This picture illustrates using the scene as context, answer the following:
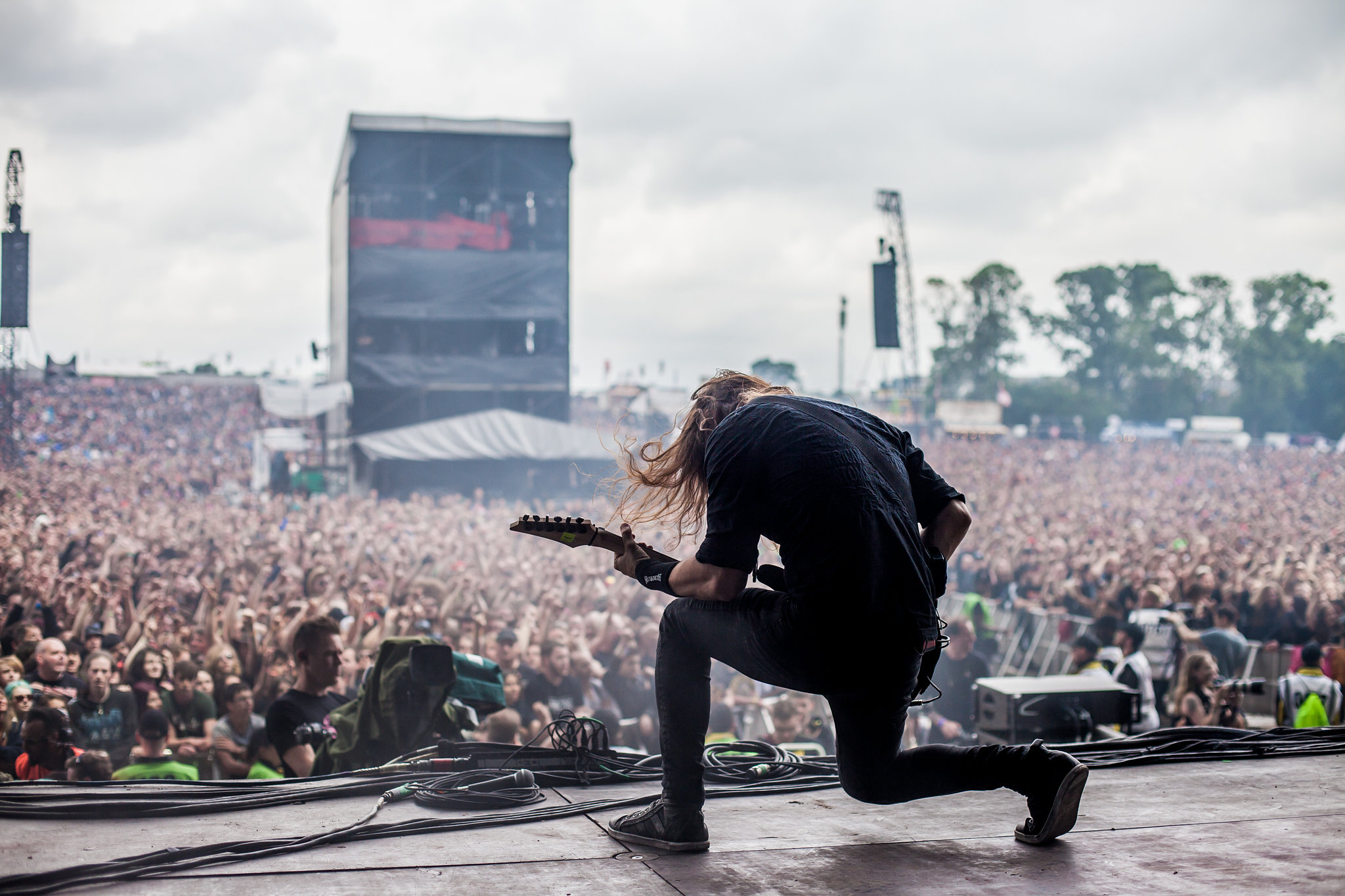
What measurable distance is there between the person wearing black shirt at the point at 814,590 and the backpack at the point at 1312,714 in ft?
13.1

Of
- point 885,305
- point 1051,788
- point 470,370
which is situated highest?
point 885,305

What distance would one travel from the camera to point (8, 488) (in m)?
13.3

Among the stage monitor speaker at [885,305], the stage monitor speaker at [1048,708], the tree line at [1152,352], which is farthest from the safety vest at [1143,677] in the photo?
the tree line at [1152,352]

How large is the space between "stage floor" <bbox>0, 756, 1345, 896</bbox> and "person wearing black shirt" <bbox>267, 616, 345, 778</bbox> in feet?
3.30

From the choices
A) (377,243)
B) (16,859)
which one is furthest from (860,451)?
(377,243)

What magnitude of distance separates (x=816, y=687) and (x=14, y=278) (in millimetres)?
11654

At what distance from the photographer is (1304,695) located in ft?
18.6

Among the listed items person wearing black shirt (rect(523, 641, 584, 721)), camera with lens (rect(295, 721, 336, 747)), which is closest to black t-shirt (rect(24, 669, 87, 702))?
camera with lens (rect(295, 721, 336, 747))

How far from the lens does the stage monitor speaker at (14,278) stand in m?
10.8

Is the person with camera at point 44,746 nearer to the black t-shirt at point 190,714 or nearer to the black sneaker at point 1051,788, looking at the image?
the black t-shirt at point 190,714

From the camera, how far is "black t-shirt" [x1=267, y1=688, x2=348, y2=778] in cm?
367

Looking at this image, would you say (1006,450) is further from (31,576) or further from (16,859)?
(16,859)

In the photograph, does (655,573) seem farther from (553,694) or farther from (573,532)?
(553,694)

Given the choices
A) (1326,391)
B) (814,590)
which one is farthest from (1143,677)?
(1326,391)
